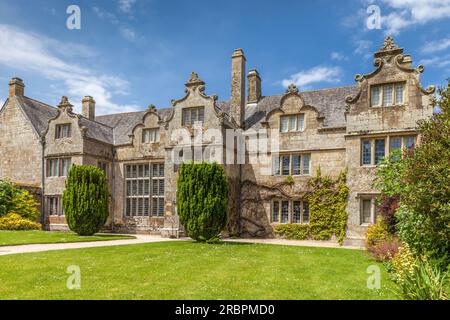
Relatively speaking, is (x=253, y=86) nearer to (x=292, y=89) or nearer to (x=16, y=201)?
(x=292, y=89)

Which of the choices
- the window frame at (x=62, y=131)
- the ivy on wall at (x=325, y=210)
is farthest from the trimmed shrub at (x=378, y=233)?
the window frame at (x=62, y=131)

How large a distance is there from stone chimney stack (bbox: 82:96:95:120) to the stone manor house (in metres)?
0.09

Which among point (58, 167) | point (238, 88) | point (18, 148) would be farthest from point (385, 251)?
point (18, 148)

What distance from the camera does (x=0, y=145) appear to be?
29469 millimetres

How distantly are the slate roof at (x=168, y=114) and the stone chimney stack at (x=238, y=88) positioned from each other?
75cm

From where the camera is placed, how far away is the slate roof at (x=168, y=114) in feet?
76.9

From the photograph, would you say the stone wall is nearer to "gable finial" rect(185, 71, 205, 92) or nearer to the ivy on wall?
"gable finial" rect(185, 71, 205, 92)

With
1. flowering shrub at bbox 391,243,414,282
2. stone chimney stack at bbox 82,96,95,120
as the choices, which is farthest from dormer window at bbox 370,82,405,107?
stone chimney stack at bbox 82,96,95,120

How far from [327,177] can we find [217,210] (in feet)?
24.9

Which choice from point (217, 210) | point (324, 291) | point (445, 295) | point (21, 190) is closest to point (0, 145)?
point (21, 190)

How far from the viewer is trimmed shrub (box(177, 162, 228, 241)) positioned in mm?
18375

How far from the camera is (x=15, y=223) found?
2364 cm

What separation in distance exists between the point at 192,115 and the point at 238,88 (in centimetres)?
389

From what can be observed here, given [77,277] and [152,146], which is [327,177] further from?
[77,277]
